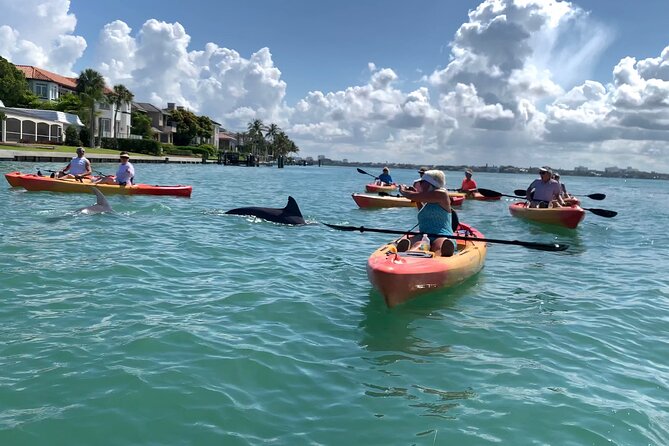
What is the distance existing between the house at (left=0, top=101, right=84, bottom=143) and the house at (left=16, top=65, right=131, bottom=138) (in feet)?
27.3

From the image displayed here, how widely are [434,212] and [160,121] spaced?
94.8 m

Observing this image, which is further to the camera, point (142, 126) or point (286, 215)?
point (142, 126)

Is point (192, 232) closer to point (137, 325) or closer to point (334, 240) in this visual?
point (334, 240)

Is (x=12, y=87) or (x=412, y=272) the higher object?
(x=12, y=87)

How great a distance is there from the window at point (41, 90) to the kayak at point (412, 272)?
83.3 metres

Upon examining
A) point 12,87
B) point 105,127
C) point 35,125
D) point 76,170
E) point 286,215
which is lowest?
point 286,215

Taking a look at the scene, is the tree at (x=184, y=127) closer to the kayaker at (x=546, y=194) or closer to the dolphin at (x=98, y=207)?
the dolphin at (x=98, y=207)

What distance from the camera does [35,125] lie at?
6034cm

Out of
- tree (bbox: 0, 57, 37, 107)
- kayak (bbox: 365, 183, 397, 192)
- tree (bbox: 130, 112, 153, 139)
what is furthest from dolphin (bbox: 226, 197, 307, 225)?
tree (bbox: 130, 112, 153, 139)

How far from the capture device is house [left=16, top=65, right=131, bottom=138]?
76.5 m

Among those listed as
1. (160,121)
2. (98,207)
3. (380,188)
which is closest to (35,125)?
(160,121)

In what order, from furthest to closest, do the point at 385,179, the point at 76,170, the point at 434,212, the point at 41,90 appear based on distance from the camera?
the point at 41,90
the point at 385,179
the point at 76,170
the point at 434,212

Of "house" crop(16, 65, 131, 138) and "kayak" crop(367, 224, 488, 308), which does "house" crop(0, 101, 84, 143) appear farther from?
"kayak" crop(367, 224, 488, 308)

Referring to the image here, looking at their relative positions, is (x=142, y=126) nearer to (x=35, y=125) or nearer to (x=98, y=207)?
(x=35, y=125)
